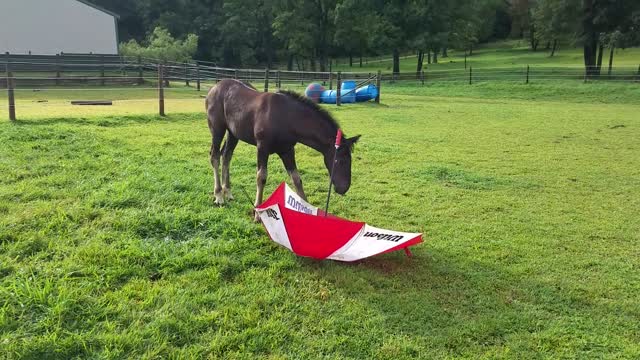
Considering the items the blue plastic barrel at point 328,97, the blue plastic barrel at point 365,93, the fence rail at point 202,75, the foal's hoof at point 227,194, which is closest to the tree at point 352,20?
the fence rail at point 202,75

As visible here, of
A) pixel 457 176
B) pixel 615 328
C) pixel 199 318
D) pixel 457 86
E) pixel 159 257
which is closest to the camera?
pixel 199 318

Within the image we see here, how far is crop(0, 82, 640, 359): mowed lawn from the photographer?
9.57 feet

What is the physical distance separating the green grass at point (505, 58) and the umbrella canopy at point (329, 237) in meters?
45.5

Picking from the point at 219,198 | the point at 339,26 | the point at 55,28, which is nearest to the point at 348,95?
the point at 219,198

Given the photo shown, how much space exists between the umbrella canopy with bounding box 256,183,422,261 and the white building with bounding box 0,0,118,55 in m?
41.6

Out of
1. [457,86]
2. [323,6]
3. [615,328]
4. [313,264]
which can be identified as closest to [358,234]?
[313,264]

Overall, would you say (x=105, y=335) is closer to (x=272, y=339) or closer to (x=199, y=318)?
(x=199, y=318)

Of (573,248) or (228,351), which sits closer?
(228,351)

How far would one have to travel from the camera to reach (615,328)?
3223mm

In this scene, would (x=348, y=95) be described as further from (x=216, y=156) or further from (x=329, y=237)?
(x=329, y=237)

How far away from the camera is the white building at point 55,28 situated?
1442 inches

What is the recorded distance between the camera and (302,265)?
3.94m

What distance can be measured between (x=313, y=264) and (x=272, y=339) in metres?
1.13

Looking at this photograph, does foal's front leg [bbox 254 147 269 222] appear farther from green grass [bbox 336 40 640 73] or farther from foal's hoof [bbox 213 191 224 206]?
green grass [bbox 336 40 640 73]
